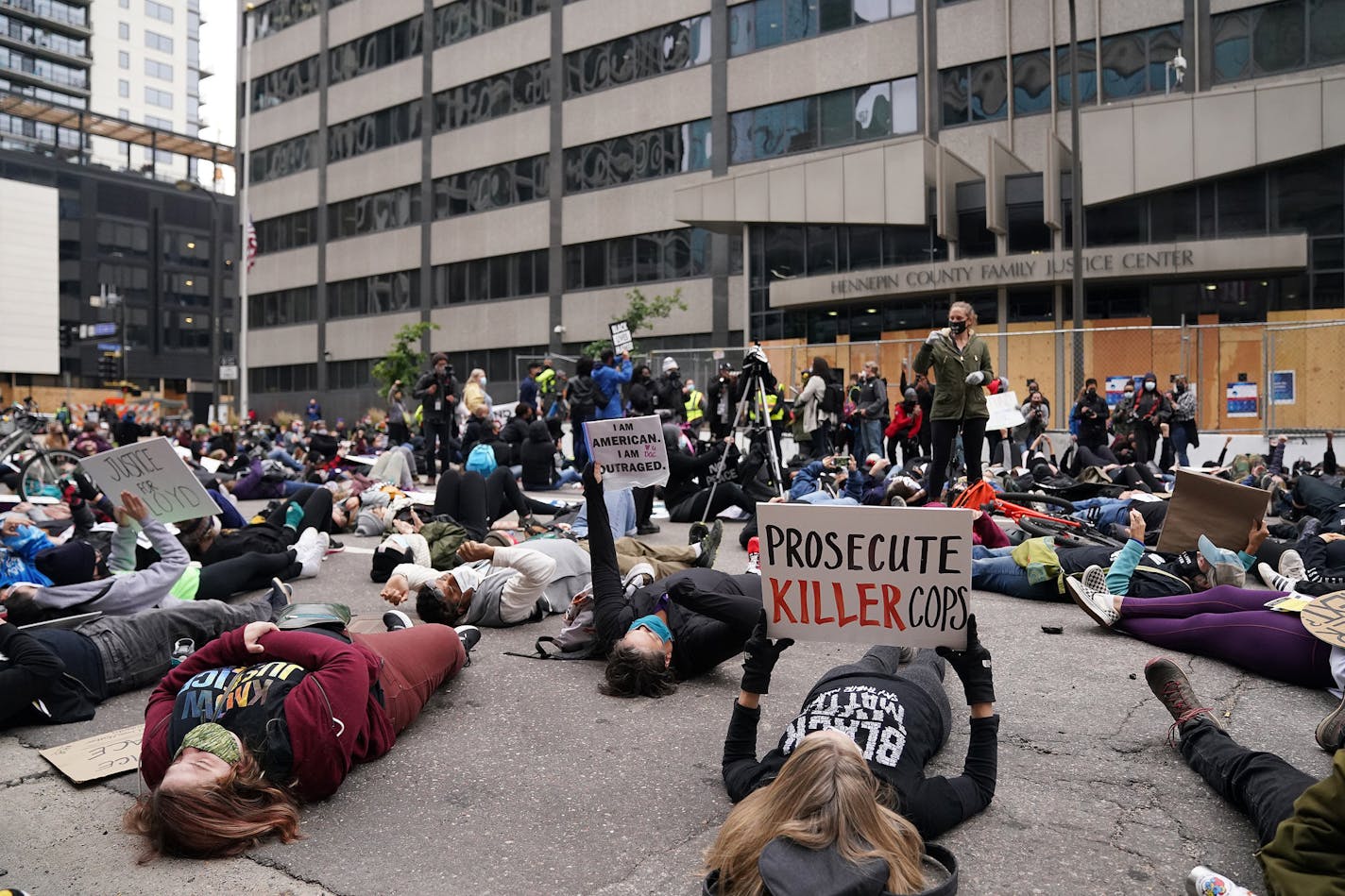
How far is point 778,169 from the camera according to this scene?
3153 centimetres

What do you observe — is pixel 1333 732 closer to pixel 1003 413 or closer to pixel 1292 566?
pixel 1292 566

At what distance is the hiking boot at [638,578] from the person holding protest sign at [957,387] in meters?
4.25

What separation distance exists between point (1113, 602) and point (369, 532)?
26.0 ft

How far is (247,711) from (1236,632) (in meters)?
4.93

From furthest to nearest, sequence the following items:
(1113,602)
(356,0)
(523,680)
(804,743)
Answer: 1. (356,0)
2. (1113,602)
3. (523,680)
4. (804,743)

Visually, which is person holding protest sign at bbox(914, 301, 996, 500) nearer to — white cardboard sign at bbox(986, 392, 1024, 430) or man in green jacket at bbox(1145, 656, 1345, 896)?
white cardboard sign at bbox(986, 392, 1024, 430)

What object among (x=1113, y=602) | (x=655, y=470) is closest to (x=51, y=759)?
(x=655, y=470)

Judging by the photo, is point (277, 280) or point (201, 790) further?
point (277, 280)

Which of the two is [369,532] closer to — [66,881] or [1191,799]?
[66,881]

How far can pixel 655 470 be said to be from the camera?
792 cm

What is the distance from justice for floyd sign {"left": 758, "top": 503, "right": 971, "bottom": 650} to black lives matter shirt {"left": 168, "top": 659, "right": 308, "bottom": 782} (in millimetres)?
1972

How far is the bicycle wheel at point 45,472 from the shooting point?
43.0 ft

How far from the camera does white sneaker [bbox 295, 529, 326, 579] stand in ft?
28.3

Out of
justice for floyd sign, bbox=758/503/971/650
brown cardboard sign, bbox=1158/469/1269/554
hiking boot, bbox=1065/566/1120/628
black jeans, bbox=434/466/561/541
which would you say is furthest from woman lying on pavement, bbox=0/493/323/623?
brown cardboard sign, bbox=1158/469/1269/554
